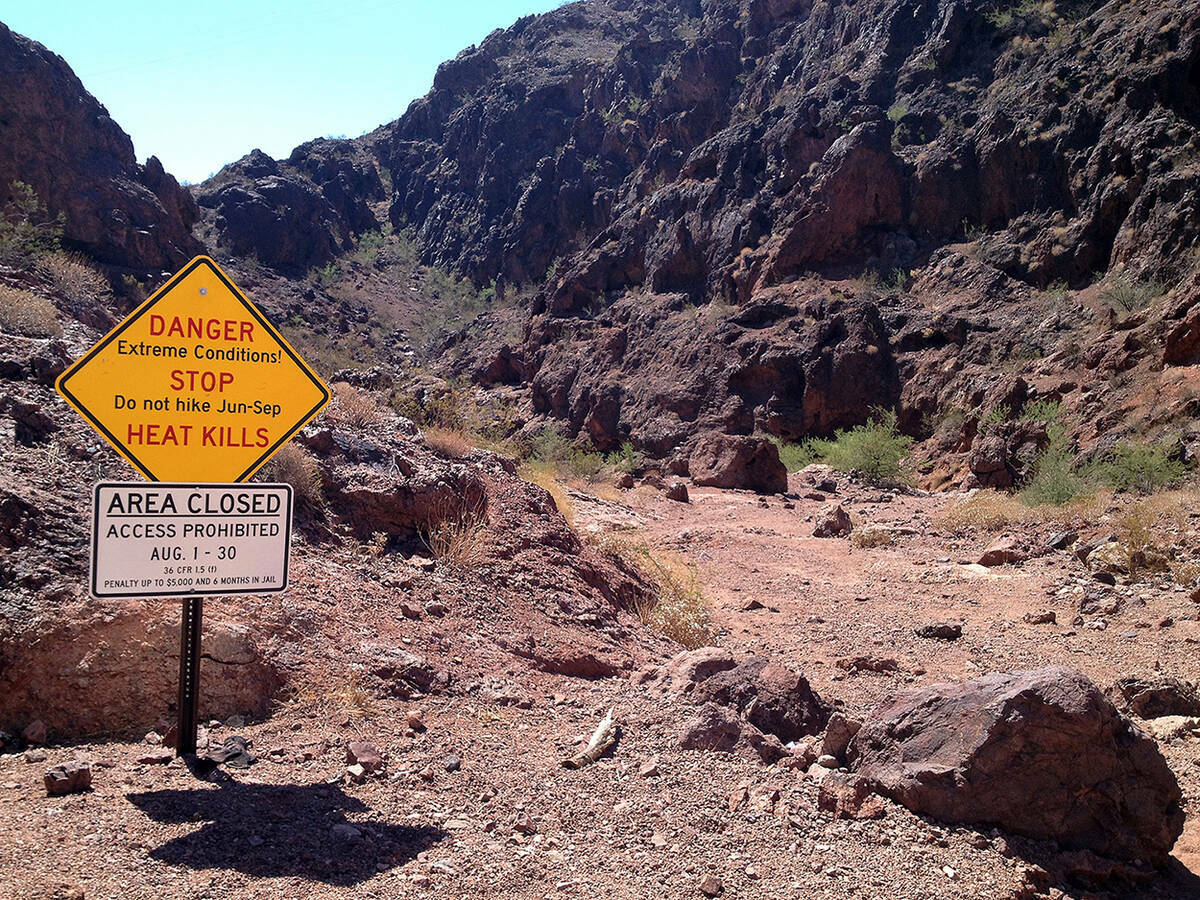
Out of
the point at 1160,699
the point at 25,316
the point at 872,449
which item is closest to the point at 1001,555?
the point at 1160,699

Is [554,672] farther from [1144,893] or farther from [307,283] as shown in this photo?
[307,283]

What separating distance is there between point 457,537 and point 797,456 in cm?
1906

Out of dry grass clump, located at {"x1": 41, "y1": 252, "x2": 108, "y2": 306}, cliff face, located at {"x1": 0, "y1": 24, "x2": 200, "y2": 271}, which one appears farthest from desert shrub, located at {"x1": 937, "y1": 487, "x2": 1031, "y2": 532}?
cliff face, located at {"x1": 0, "y1": 24, "x2": 200, "y2": 271}

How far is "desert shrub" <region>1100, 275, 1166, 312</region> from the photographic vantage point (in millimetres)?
19359

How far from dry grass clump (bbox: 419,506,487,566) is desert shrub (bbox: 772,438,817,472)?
58.8ft

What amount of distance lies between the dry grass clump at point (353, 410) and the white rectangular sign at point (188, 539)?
391 centimetres

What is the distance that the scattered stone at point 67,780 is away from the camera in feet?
10.3

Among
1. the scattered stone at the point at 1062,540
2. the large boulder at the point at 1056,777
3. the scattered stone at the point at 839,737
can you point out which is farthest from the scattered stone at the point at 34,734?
the scattered stone at the point at 1062,540

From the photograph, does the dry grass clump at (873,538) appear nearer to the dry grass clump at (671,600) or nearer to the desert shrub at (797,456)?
the dry grass clump at (671,600)

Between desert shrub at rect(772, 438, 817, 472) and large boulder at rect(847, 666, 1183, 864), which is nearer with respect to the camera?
large boulder at rect(847, 666, 1183, 864)

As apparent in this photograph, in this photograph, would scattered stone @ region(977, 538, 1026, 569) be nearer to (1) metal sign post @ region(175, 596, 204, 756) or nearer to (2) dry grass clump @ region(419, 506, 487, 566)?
(2) dry grass clump @ region(419, 506, 487, 566)

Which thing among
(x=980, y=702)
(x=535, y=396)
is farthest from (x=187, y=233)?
(x=980, y=702)

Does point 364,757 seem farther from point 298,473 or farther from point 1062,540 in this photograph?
point 1062,540

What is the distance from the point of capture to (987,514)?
12.6 metres
